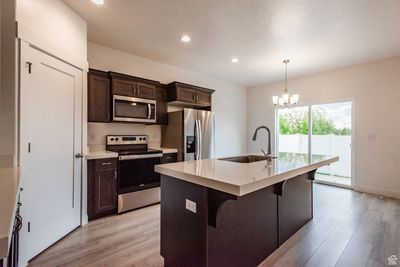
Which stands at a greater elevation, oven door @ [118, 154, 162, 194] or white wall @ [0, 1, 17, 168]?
white wall @ [0, 1, 17, 168]

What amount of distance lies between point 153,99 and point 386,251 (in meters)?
3.80

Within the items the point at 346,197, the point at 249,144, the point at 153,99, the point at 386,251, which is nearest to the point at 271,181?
the point at 386,251

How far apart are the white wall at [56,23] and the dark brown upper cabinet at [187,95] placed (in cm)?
168

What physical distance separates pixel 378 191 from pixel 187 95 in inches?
171

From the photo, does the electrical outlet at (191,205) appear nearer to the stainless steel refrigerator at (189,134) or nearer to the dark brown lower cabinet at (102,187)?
the dark brown lower cabinet at (102,187)

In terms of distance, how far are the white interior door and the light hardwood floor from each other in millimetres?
246

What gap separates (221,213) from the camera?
A: 5.16ft

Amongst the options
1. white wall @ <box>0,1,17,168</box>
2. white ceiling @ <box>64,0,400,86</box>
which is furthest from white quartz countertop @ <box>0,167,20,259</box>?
white ceiling @ <box>64,0,400,86</box>

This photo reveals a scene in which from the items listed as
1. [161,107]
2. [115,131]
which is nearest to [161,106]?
[161,107]

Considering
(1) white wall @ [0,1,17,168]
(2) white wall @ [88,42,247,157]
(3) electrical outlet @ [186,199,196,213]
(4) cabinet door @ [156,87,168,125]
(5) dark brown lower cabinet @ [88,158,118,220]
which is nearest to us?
(3) electrical outlet @ [186,199,196,213]

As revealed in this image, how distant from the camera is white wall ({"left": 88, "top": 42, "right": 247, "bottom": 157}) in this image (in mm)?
3450

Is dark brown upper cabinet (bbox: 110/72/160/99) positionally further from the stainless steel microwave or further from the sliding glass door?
the sliding glass door

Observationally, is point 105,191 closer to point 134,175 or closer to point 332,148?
point 134,175

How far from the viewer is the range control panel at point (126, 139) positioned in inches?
136
